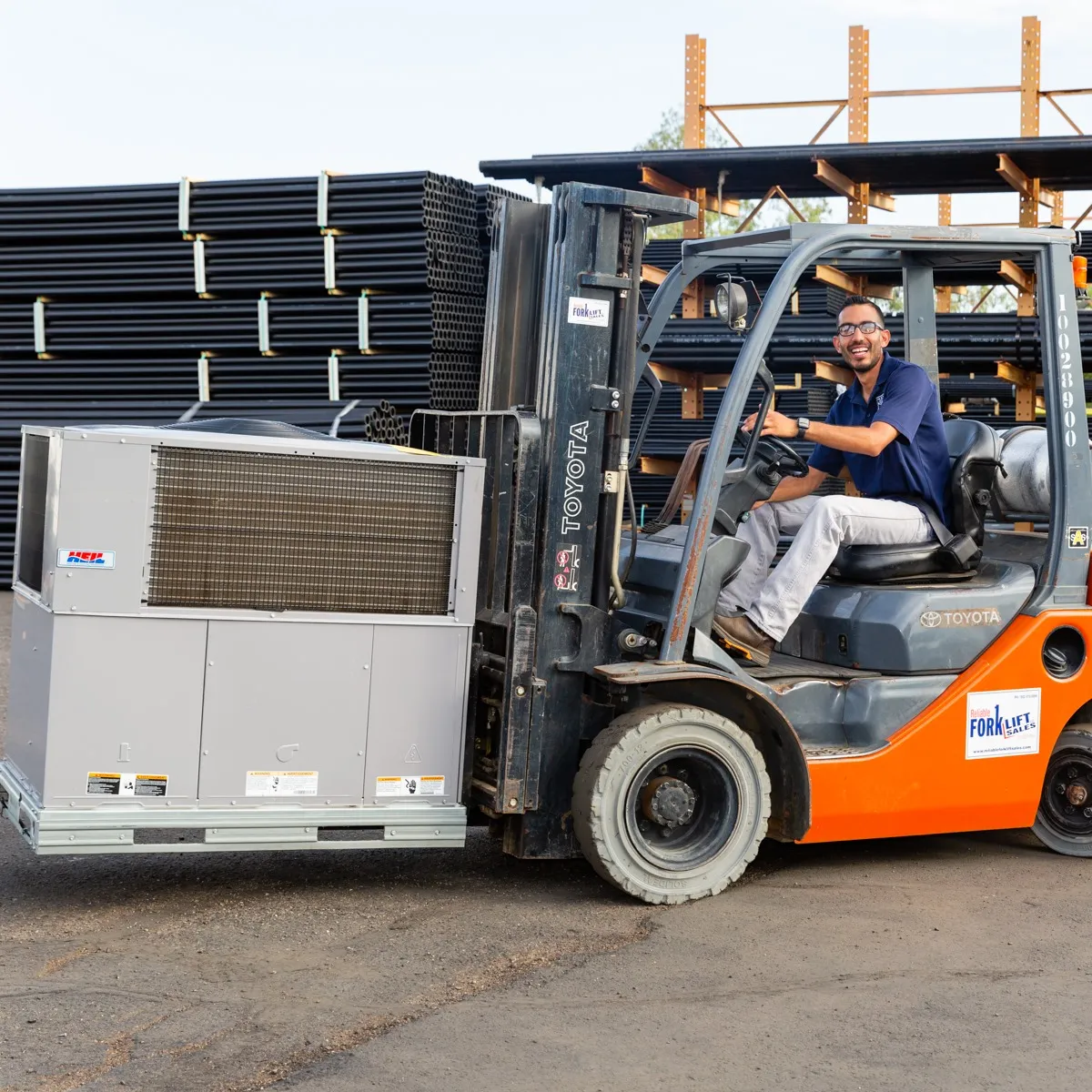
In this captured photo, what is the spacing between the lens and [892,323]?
12164mm

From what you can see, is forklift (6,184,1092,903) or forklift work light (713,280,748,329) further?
forklift work light (713,280,748,329)

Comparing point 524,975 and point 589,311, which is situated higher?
point 589,311

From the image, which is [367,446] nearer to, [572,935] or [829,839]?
[572,935]

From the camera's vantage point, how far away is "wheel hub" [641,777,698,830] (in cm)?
507

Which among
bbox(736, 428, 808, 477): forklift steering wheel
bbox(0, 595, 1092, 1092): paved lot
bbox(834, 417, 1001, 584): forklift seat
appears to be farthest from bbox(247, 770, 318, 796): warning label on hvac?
bbox(834, 417, 1001, 584): forklift seat

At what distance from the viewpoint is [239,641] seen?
4.75 meters

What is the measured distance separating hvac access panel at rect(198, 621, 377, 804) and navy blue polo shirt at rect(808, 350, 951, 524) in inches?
82.2

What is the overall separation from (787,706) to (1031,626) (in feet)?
3.35

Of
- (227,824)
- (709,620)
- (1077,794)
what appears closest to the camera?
(227,824)

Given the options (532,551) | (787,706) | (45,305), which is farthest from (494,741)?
(45,305)

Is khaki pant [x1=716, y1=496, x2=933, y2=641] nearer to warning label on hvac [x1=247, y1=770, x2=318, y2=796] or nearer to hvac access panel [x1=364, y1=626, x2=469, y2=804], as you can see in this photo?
hvac access panel [x1=364, y1=626, x2=469, y2=804]

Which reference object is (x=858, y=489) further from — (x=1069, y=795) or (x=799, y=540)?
(x=1069, y=795)

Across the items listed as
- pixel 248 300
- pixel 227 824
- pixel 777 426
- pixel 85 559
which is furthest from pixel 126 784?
pixel 248 300

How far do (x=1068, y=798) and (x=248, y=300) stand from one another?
26.2ft
